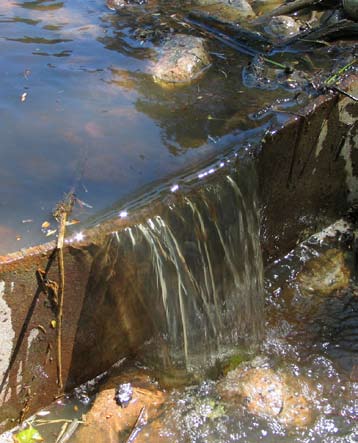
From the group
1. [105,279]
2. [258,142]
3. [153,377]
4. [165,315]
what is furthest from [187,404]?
[258,142]

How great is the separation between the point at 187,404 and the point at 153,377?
0.24m

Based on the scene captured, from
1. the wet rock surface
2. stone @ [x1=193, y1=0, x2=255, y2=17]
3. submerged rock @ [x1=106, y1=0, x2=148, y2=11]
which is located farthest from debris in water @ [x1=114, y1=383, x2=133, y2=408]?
stone @ [x1=193, y1=0, x2=255, y2=17]

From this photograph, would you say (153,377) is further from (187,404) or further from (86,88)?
(86,88)

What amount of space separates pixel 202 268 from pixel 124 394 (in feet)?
2.54

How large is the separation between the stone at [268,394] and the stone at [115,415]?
0.40 metres

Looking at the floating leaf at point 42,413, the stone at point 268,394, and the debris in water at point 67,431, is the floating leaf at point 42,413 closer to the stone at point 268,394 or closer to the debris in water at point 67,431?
the debris in water at point 67,431

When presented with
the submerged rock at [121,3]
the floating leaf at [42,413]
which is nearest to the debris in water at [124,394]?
the floating leaf at [42,413]

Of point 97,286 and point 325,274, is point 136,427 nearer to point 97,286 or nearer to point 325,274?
point 97,286

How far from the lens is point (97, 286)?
270cm

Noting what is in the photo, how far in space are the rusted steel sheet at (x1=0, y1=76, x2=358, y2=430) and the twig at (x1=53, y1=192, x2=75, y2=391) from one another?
0.03m

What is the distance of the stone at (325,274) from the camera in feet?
12.2

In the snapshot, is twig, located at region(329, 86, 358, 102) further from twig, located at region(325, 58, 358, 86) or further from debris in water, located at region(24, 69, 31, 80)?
debris in water, located at region(24, 69, 31, 80)

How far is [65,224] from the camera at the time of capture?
2.64 m

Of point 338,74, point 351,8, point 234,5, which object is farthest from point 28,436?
point 234,5
